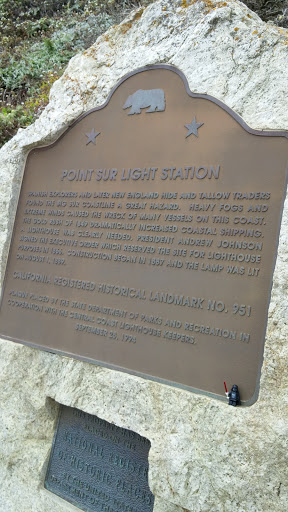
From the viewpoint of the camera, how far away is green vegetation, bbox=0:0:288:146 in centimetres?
550

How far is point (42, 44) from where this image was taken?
6.95m

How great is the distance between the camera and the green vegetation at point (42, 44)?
18.0 ft

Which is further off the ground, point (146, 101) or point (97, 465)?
point (146, 101)

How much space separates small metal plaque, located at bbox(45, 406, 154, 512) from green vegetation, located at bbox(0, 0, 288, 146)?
376 centimetres

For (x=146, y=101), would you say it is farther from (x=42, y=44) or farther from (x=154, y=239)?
(x=42, y=44)

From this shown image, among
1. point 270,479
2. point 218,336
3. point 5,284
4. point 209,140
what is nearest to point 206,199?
point 209,140

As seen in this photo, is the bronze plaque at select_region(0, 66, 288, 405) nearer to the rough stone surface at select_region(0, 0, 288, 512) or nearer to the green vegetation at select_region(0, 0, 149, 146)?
the rough stone surface at select_region(0, 0, 288, 512)

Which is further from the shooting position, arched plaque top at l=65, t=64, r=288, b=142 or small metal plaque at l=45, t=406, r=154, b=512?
small metal plaque at l=45, t=406, r=154, b=512

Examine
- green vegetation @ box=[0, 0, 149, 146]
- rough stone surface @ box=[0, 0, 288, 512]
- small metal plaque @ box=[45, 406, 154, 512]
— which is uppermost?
green vegetation @ box=[0, 0, 149, 146]

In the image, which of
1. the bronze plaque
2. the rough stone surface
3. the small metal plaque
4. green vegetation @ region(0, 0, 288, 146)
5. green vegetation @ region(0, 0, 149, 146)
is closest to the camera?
the rough stone surface

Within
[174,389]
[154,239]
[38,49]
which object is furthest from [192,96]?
[38,49]

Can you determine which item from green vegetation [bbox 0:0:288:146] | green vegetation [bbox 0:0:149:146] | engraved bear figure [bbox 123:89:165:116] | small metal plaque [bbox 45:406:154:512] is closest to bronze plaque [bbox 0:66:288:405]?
engraved bear figure [bbox 123:89:165:116]

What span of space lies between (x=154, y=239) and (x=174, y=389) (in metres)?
0.88

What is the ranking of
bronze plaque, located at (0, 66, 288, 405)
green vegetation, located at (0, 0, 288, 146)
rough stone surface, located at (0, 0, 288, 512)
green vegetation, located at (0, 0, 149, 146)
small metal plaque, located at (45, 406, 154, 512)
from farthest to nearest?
green vegetation, located at (0, 0, 149, 146) → green vegetation, located at (0, 0, 288, 146) → small metal plaque, located at (45, 406, 154, 512) → bronze plaque, located at (0, 66, 288, 405) → rough stone surface, located at (0, 0, 288, 512)
